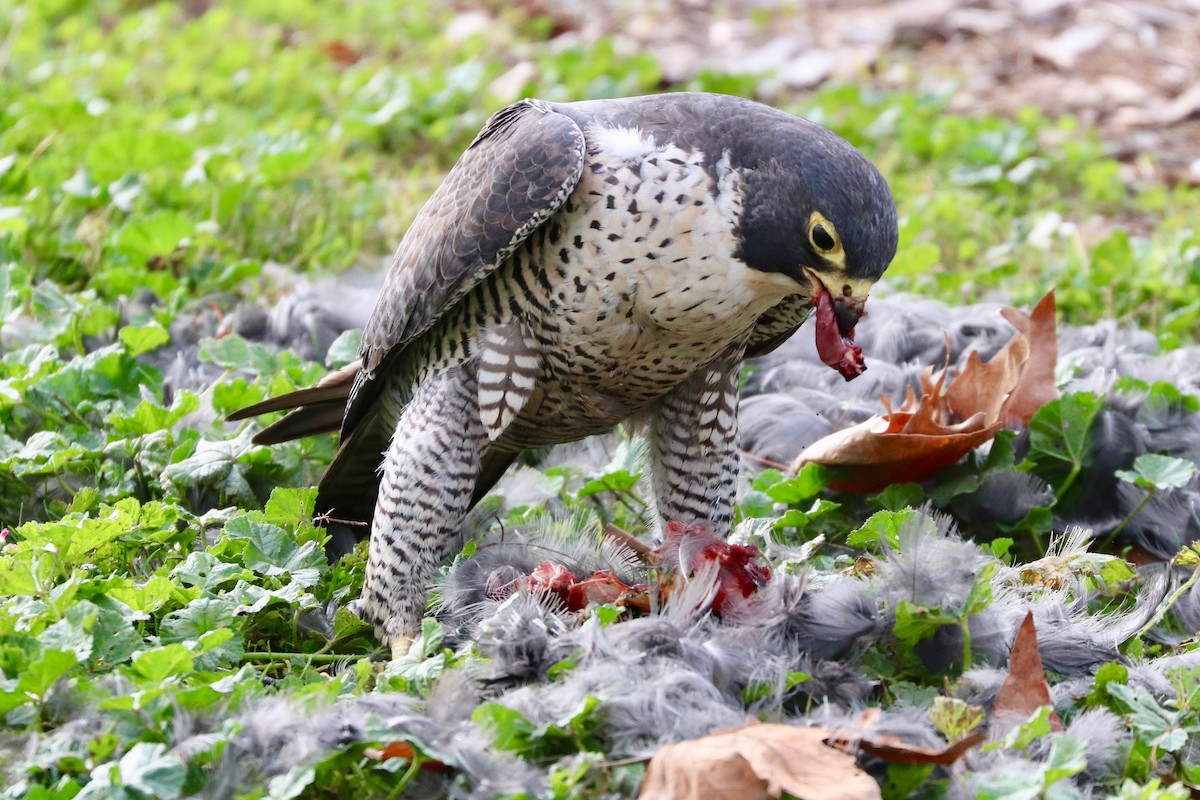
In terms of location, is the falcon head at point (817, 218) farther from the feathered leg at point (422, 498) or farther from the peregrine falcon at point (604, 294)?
the feathered leg at point (422, 498)

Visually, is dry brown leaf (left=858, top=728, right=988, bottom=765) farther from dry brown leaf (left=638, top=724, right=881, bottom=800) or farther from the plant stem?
the plant stem

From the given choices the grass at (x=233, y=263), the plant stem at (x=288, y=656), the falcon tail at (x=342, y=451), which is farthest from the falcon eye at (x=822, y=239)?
the plant stem at (x=288, y=656)

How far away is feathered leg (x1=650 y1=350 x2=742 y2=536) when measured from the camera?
3363 mm

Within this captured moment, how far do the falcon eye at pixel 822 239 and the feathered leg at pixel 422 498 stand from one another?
0.85 m

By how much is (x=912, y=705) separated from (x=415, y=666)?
92 cm

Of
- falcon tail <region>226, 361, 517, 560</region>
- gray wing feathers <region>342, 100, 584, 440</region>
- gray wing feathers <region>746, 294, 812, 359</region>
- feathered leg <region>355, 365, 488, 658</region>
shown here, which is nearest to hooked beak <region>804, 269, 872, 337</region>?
gray wing feathers <region>746, 294, 812, 359</region>

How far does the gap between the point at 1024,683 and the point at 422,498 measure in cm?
132

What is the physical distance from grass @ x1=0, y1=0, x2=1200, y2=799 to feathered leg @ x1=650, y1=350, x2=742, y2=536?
7.7 inches

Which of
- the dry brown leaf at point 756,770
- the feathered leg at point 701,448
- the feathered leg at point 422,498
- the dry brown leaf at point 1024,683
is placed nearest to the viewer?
the dry brown leaf at point 756,770

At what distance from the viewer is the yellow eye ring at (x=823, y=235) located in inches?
109

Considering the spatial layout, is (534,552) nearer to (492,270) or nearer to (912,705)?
(492,270)

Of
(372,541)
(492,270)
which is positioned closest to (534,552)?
(372,541)

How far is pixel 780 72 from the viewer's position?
751 cm

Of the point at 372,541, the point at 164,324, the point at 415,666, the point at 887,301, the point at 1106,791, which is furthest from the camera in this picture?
the point at 887,301
